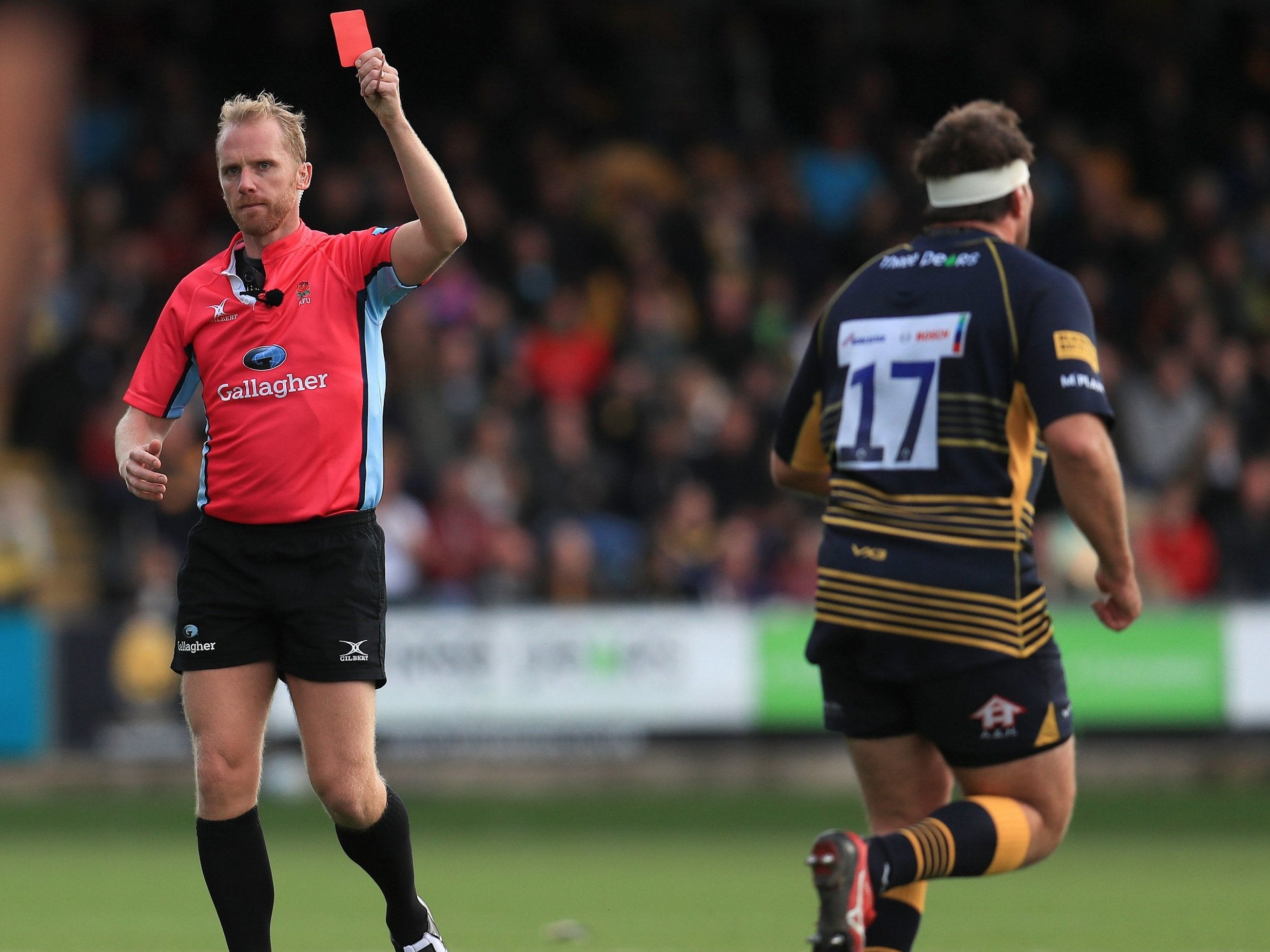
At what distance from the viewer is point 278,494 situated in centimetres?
534

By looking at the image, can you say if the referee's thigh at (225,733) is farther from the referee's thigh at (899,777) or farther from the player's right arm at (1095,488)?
the player's right arm at (1095,488)

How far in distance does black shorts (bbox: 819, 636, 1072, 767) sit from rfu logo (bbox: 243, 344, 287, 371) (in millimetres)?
1785

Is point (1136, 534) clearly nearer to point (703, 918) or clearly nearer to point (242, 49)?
point (703, 918)

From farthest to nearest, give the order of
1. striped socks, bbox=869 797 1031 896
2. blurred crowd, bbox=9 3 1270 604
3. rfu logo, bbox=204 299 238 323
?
blurred crowd, bbox=9 3 1270 604 < rfu logo, bbox=204 299 238 323 < striped socks, bbox=869 797 1031 896

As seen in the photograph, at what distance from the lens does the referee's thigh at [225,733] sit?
529 cm

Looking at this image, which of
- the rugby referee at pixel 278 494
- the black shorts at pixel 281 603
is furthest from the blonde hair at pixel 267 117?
the black shorts at pixel 281 603

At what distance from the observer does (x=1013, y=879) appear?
9789 millimetres

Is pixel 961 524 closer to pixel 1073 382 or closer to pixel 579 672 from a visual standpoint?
pixel 1073 382

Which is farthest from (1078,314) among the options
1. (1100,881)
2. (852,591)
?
(1100,881)

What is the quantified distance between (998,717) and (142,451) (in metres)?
2.32

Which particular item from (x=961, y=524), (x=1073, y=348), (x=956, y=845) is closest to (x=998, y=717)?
(x=956, y=845)

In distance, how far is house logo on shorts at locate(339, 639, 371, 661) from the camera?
210 inches

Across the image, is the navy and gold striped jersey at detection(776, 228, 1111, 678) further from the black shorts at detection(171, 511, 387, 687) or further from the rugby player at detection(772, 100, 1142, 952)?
the black shorts at detection(171, 511, 387, 687)

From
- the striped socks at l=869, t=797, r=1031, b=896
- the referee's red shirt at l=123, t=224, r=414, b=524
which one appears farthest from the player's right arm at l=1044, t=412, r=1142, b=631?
the referee's red shirt at l=123, t=224, r=414, b=524
